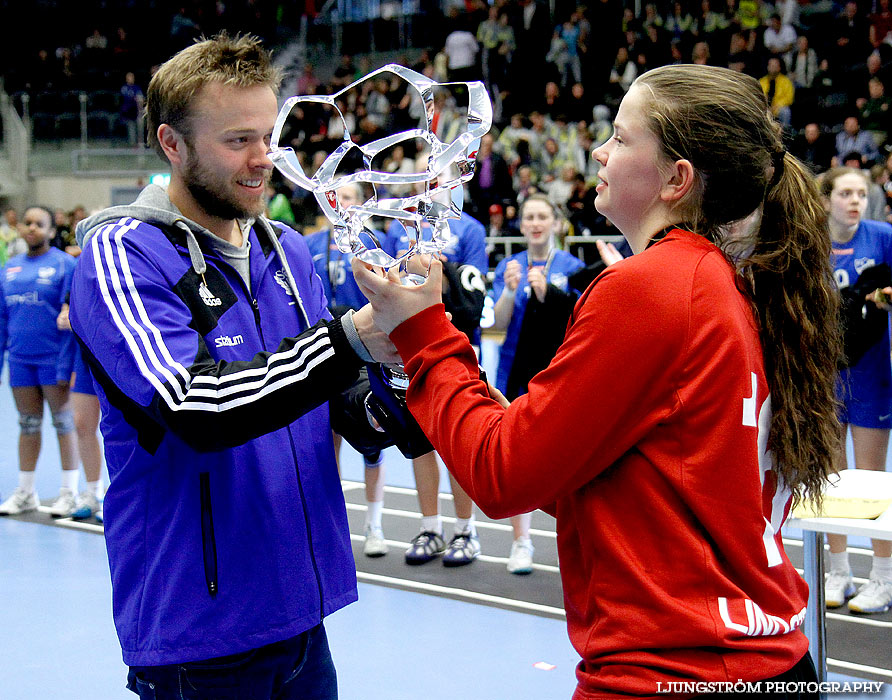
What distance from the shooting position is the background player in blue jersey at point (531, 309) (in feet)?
15.6

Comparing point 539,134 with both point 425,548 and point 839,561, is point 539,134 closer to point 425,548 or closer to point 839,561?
point 425,548

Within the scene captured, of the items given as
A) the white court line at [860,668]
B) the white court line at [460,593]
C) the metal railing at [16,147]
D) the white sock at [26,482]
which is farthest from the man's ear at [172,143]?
the metal railing at [16,147]

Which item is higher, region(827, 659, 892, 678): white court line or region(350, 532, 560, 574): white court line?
region(827, 659, 892, 678): white court line

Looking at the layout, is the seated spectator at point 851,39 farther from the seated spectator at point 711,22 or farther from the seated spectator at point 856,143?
the seated spectator at point 856,143

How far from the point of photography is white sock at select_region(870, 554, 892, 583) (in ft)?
14.2

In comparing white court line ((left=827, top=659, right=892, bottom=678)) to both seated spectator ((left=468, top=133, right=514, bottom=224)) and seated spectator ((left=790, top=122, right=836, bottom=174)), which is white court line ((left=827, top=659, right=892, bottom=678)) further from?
seated spectator ((left=468, top=133, right=514, bottom=224))

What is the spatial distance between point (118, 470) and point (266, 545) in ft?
1.00

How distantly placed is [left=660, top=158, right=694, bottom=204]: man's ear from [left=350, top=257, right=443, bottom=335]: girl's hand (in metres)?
0.34

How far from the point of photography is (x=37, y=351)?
236 inches

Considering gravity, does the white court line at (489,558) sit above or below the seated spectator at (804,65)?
below

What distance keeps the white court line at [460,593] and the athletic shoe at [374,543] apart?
18 centimetres

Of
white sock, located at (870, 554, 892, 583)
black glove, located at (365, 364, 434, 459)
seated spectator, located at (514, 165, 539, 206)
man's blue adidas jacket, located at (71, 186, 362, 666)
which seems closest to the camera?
man's blue adidas jacket, located at (71, 186, 362, 666)

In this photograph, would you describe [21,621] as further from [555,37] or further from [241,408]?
[555,37]

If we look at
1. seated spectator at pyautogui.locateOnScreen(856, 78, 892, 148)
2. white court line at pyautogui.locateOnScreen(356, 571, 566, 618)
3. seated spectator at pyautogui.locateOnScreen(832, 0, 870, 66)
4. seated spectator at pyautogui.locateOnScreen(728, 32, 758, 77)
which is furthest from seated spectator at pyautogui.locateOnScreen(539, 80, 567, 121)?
white court line at pyautogui.locateOnScreen(356, 571, 566, 618)
